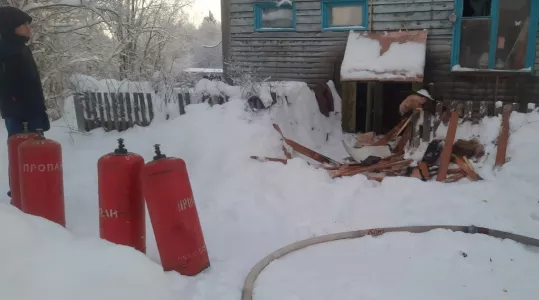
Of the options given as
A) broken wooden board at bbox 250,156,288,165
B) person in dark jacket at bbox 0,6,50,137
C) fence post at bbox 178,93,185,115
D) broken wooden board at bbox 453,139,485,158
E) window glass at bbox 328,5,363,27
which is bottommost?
broken wooden board at bbox 250,156,288,165

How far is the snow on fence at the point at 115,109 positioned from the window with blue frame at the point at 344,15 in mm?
4276

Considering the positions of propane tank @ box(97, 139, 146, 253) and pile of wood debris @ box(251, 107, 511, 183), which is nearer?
propane tank @ box(97, 139, 146, 253)

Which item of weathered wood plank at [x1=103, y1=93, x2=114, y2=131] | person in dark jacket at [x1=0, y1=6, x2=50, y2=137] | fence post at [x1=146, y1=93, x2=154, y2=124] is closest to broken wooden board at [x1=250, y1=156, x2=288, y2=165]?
person in dark jacket at [x1=0, y1=6, x2=50, y2=137]

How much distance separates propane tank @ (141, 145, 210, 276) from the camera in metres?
3.29

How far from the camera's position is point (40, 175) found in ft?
12.8

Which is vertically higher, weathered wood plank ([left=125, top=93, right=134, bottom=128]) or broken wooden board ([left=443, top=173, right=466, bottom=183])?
weathered wood plank ([left=125, top=93, right=134, bottom=128])

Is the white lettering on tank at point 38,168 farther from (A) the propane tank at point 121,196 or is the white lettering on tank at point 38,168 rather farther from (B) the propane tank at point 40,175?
(A) the propane tank at point 121,196

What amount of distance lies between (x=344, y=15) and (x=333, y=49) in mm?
824

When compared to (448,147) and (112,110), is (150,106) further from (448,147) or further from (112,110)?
(448,147)

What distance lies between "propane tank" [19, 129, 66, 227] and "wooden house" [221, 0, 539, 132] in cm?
641

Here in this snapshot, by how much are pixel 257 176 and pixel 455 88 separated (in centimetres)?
596

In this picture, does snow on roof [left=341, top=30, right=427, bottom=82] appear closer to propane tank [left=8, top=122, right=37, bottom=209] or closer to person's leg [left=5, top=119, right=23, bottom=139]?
person's leg [left=5, top=119, right=23, bottom=139]

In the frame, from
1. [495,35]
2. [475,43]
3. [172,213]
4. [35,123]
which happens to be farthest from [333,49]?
[172,213]

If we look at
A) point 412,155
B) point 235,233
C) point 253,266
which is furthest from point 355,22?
point 253,266
